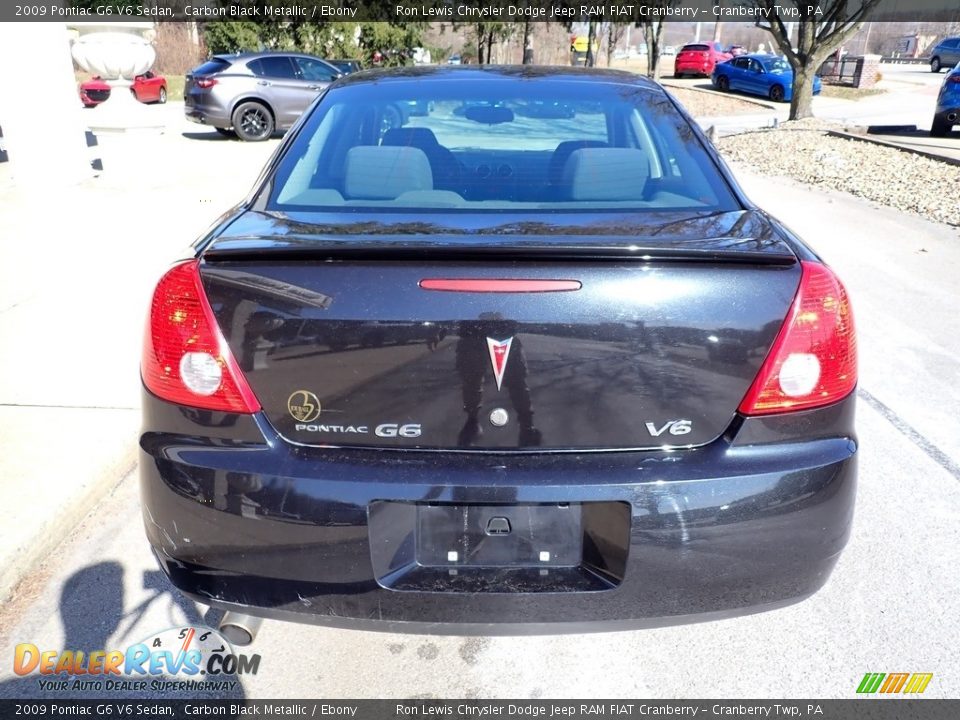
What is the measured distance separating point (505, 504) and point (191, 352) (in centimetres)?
87

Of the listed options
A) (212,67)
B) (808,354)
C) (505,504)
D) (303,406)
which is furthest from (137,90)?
(808,354)

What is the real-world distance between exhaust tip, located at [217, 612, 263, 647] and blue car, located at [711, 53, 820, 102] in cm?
2810

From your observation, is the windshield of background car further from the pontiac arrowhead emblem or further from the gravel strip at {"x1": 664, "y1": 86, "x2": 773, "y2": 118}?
the gravel strip at {"x1": 664, "y1": 86, "x2": 773, "y2": 118}

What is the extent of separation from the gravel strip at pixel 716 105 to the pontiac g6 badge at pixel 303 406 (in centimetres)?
2152

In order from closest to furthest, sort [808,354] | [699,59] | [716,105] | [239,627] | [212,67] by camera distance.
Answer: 1. [808,354]
2. [239,627]
3. [212,67]
4. [716,105]
5. [699,59]

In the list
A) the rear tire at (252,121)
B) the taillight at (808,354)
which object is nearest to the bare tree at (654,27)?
the rear tire at (252,121)

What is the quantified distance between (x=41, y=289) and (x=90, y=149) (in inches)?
351

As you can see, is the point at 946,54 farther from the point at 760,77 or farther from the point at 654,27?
the point at 760,77

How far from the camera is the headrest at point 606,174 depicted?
247 centimetres

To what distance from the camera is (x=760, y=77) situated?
27.8m

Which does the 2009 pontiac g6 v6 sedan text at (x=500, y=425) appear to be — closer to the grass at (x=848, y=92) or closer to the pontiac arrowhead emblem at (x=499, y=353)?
the pontiac arrowhead emblem at (x=499, y=353)

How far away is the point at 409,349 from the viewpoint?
182cm

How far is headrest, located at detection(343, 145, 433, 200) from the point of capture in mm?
2494

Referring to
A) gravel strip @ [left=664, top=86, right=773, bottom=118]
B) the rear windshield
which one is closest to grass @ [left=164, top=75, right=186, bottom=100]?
the rear windshield
